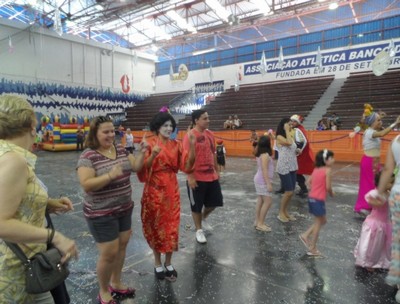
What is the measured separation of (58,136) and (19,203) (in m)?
17.8

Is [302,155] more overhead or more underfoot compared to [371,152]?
more underfoot

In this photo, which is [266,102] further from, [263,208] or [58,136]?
[263,208]

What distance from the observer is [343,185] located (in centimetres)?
698

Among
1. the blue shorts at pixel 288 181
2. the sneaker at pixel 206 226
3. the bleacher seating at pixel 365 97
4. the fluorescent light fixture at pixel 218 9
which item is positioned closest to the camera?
the sneaker at pixel 206 226

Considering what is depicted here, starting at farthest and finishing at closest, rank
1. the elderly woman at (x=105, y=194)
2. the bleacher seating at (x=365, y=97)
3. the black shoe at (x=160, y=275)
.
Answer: the bleacher seating at (x=365, y=97) → the black shoe at (x=160, y=275) → the elderly woman at (x=105, y=194)

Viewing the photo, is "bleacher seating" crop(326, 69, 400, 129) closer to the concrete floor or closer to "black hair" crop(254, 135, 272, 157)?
the concrete floor

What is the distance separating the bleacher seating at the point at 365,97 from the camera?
13109mm

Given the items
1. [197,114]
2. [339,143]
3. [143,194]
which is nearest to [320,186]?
[197,114]

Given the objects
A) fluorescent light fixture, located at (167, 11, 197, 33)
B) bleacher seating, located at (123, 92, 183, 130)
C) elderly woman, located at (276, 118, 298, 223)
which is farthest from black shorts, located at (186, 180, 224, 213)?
fluorescent light fixture, located at (167, 11, 197, 33)

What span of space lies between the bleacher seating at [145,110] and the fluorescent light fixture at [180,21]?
5.19 m

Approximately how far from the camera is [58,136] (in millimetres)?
17375

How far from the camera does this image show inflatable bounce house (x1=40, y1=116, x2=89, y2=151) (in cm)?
1717

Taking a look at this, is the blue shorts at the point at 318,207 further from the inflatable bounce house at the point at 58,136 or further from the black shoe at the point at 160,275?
the inflatable bounce house at the point at 58,136

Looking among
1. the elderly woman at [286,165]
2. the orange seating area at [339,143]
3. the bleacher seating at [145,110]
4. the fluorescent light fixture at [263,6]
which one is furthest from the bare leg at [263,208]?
the bleacher seating at [145,110]
